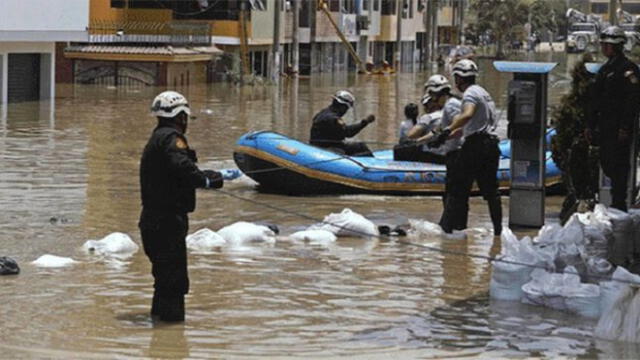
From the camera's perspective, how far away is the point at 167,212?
400 inches

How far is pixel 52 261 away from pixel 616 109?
505 cm

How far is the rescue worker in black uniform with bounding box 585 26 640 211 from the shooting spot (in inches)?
534

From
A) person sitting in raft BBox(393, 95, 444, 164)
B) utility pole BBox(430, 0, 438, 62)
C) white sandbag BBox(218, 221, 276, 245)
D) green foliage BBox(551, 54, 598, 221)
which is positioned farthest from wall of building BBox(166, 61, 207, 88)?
utility pole BBox(430, 0, 438, 62)

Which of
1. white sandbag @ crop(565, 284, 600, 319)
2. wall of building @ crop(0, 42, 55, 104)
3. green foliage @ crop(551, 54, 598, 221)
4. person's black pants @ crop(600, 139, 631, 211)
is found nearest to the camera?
white sandbag @ crop(565, 284, 600, 319)

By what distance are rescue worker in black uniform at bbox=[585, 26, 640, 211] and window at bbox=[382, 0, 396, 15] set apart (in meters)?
75.7

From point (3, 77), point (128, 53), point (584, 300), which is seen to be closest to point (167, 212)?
point (584, 300)

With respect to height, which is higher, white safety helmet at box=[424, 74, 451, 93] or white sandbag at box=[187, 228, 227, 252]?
white safety helmet at box=[424, 74, 451, 93]

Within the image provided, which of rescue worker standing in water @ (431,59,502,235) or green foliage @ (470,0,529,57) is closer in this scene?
rescue worker standing in water @ (431,59,502,235)

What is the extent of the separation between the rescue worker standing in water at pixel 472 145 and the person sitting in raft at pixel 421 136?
61.3 inches

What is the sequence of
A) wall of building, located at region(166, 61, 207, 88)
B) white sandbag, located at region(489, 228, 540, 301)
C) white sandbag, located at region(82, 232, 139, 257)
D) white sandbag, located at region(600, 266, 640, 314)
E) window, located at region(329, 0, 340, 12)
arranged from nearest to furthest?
white sandbag, located at region(600, 266, 640, 314)
white sandbag, located at region(489, 228, 540, 301)
white sandbag, located at region(82, 232, 139, 257)
wall of building, located at region(166, 61, 207, 88)
window, located at region(329, 0, 340, 12)

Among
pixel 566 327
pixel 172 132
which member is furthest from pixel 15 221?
pixel 566 327

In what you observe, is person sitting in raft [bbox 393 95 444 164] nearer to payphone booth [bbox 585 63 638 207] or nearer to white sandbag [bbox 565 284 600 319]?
payphone booth [bbox 585 63 638 207]

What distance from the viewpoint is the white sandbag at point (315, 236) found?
1440 centimetres

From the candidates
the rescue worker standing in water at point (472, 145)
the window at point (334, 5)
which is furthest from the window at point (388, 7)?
the rescue worker standing in water at point (472, 145)
